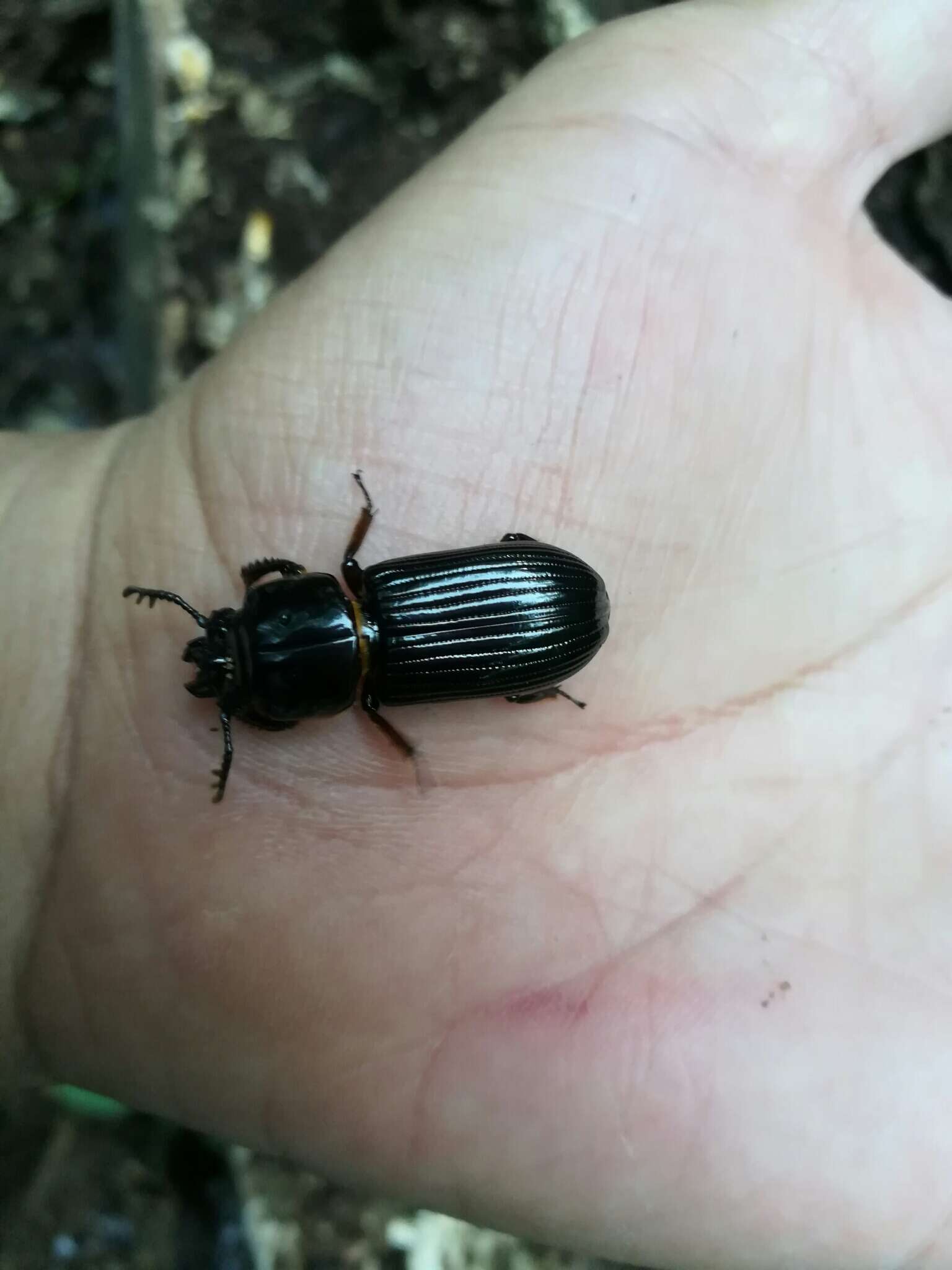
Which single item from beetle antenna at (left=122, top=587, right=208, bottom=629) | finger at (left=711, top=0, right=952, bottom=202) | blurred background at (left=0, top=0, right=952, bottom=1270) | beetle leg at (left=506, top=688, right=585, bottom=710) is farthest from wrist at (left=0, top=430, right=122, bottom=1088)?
finger at (left=711, top=0, right=952, bottom=202)

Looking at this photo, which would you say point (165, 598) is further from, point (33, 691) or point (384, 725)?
point (384, 725)

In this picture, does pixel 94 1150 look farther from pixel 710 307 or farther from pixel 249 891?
pixel 710 307

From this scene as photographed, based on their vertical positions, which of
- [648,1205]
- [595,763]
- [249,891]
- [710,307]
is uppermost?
[710,307]

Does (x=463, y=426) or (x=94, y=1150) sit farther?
(x=94, y=1150)

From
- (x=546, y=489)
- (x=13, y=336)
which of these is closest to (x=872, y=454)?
(x=546, y=489)

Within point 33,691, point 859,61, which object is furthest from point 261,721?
point 859,61

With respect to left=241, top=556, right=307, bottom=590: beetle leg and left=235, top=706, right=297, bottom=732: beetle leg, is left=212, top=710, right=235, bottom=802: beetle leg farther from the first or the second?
left=241, top=556, right=307, bottom=590: beetle leg
